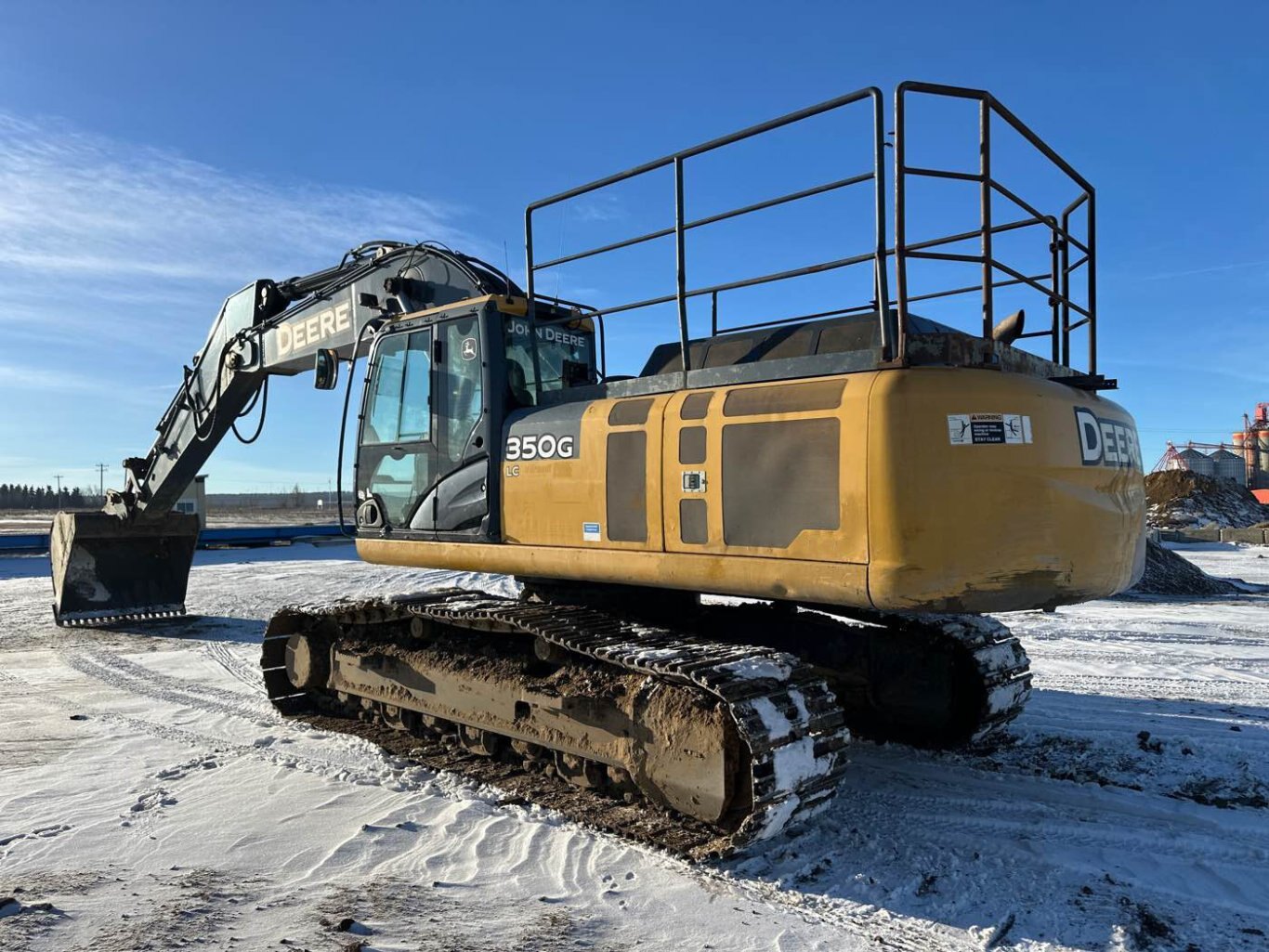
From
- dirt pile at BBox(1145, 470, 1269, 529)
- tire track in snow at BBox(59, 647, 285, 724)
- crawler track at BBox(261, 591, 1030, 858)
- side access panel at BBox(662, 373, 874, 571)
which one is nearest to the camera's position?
side access panel at BBox(662, 373, 874, 571)

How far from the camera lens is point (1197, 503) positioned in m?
36.4

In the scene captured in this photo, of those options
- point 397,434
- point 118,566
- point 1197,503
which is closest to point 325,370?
point 397,434

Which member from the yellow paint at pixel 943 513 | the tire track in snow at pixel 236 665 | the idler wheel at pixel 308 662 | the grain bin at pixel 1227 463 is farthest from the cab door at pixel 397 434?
the grain bin at pixel 1227 463

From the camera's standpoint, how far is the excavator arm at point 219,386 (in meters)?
6.74

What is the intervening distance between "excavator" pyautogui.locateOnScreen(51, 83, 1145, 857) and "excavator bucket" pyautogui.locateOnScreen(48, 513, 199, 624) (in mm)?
5644

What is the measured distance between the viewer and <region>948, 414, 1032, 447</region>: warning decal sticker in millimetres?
3734

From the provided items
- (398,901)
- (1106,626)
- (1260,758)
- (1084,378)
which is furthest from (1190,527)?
(398,901)

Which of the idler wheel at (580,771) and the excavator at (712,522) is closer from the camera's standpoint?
the excavator at (712,522)

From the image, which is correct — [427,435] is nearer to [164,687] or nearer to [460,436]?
[460,436]

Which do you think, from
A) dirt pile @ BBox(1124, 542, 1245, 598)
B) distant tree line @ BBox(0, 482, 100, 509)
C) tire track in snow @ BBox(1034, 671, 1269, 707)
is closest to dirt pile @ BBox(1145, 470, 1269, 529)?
dirt pile @ BBox(1124, 542, 1245, 598)

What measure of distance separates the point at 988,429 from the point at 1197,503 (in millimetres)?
38892

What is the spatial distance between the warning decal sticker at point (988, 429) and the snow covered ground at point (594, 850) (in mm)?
1960

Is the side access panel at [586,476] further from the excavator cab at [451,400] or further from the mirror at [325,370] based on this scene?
the mirror at [325,370]

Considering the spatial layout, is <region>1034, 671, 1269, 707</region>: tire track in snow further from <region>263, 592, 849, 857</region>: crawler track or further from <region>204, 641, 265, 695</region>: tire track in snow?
<region>204, 641, 265, 695</region>: tire track in snow
